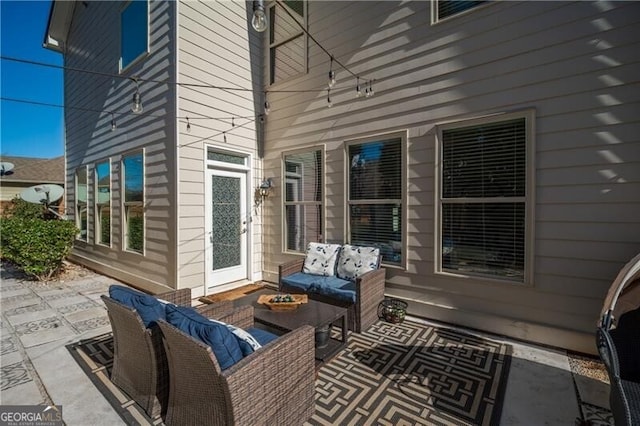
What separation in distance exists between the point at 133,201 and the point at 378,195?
181 inches

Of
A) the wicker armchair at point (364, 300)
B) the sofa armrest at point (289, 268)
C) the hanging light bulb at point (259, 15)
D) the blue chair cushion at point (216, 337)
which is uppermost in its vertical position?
the hanging light bulb at point (259, 15)

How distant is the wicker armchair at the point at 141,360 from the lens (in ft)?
6.51

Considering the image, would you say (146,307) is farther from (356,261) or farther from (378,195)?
(378,195)

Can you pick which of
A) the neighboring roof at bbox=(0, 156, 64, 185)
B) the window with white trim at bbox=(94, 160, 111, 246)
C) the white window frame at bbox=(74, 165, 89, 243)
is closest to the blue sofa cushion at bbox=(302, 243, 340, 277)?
the window with white trim at bbox=(94, 160, 111, 246)

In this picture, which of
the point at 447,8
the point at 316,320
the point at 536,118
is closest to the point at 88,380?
the point at 316,320

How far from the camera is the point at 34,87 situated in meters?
6.62

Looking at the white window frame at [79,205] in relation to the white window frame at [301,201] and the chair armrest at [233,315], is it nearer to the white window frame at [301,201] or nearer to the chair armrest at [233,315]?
the white window frame at [301,201]

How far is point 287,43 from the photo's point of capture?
5.23 m

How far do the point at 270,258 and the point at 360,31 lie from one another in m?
4.15

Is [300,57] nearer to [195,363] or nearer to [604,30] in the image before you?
[604,30]

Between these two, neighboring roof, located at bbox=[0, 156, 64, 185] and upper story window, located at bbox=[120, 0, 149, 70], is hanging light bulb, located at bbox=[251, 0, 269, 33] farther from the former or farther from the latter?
neighboring roof, located at bbox=[0, 156, 64, 185]

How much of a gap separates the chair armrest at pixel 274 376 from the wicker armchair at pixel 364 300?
1354mm

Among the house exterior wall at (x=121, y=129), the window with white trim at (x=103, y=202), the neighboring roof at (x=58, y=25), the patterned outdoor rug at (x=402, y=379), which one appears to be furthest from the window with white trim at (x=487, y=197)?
the neighboring roof at (x=58, y=25)

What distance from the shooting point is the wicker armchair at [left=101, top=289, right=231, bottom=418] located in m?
1.98
